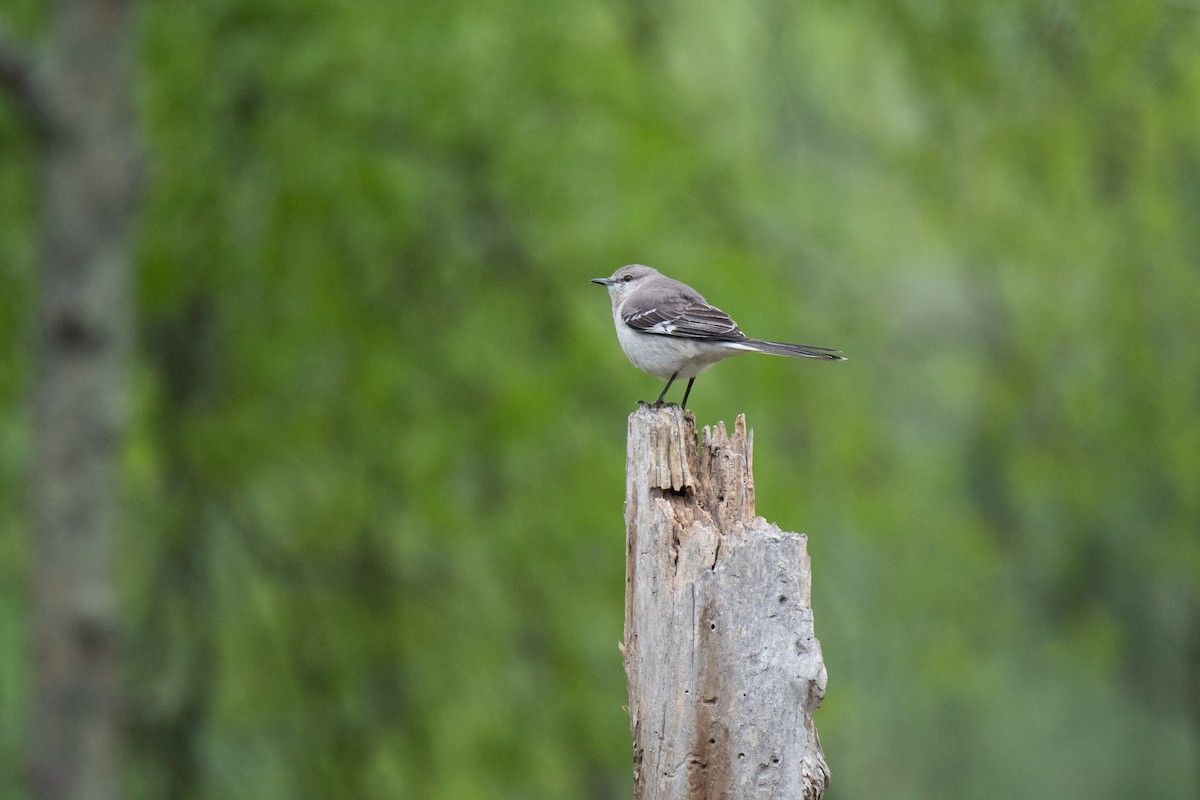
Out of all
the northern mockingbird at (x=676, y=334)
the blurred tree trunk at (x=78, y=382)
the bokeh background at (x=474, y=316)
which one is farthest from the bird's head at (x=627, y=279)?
the blurred tree trunk at (x=78, y=382)

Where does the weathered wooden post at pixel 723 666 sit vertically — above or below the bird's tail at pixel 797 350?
below

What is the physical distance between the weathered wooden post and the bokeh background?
5.57 meters

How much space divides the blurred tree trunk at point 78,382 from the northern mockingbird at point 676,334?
3.74 m

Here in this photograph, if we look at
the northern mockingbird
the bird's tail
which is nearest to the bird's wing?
the northern mockingbird

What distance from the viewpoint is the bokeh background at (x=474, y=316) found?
32.2 feet

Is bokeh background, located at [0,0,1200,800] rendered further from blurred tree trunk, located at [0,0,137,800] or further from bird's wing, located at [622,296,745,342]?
bird's wing, located at [622,296,745,342]

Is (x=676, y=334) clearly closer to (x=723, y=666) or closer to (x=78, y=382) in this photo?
(x=723, y=666)

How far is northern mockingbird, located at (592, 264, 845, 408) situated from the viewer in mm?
5520

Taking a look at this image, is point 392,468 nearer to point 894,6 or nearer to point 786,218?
point 786,218

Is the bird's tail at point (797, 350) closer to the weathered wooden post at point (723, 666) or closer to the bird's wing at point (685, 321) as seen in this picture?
the bird's wing at point (685, 321)

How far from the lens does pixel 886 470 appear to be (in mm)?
13344

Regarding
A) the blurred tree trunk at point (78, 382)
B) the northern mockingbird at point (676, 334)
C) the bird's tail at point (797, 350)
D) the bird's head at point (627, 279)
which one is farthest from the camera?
the blurred tree trunk at point (78, 382)

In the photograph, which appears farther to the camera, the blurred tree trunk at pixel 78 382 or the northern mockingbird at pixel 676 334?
the blurred tree trunk at pixel 78 382

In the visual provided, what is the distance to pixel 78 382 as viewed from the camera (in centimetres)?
823
